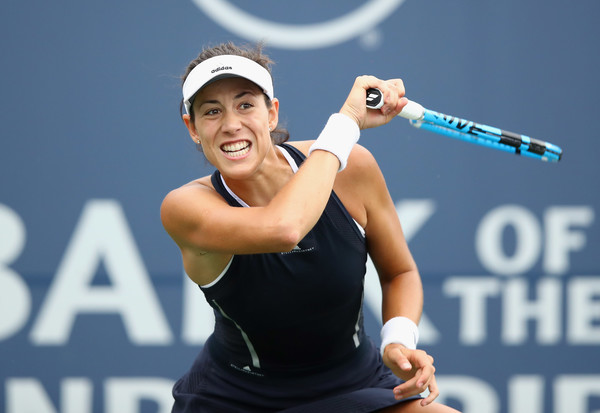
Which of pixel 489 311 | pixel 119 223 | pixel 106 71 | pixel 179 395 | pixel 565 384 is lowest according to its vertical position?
pixel 179 395

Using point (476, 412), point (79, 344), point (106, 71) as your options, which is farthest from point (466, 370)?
point (106, 71)

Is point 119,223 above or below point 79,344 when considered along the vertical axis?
above

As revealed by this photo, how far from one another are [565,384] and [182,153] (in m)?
2.01

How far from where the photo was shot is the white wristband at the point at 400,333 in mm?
2309

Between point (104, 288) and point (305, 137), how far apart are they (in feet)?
3.70

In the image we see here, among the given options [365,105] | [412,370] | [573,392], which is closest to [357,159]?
[365,105]

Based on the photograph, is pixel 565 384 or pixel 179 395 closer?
pixel 179 395

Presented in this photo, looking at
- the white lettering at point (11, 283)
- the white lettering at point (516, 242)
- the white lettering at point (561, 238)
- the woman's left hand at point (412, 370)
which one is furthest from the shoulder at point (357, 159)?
the white lettering at point (11, 283)

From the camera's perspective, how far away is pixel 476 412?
12.3 feet

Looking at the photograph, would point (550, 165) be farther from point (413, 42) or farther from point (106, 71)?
point (106, 71)

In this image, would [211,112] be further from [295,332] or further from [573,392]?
[573,392]

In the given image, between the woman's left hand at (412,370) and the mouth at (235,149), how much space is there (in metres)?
0.67

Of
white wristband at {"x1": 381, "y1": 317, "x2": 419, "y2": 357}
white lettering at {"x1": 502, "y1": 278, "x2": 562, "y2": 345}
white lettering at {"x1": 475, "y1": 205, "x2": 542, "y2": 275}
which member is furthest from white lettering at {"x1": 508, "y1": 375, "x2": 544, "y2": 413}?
white wristband at {"x1": 381, "y1": 317, "x2": 419, "y2": 357}

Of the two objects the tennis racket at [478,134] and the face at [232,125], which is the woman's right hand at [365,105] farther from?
the face at [232,125]
